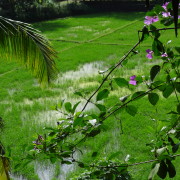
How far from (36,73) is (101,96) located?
1914mm

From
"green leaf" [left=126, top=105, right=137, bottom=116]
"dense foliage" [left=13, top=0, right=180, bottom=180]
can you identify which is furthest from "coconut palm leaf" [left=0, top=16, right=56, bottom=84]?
A: "green leaf" [left=126, top=105, right=137, bottom=116]

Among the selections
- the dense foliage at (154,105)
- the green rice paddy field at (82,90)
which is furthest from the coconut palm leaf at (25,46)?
the dense foliage at (154,105)

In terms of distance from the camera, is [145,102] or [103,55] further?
[103,55]

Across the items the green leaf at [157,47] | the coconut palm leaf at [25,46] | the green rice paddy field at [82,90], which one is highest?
the green leaf at [157,47]

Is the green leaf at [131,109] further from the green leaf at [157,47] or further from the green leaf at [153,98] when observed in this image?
the green leaf at [157,47]

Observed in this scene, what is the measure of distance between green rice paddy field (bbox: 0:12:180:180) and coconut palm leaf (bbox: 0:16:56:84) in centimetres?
77

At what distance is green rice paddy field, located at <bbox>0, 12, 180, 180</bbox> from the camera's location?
13.6 feet

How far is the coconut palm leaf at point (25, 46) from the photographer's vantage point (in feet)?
8.60

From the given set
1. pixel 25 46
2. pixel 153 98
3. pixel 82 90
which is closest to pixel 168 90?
pixel 153 98

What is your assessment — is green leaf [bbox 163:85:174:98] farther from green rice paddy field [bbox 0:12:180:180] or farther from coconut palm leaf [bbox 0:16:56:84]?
coconut palm leaf [bbox 0:16:56:84]

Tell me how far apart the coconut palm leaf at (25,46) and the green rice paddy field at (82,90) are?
0.77m

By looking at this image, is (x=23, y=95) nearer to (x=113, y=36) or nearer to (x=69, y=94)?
(x=69, y=94)

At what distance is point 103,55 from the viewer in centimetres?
884

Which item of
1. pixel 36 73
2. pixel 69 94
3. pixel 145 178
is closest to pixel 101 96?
pixel 36 73
